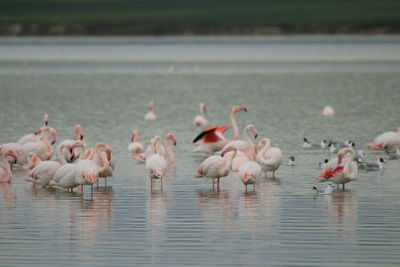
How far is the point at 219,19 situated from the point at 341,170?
5357 inches

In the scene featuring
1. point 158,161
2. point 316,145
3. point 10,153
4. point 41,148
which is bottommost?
point 158,161

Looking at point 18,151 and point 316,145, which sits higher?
point 316,145

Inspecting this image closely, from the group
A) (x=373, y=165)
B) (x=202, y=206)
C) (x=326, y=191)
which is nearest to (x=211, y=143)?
(x=373, y=165)

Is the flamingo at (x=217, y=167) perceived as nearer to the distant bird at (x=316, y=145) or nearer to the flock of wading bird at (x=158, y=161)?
the flock of wading bird at (x=158, y=161)

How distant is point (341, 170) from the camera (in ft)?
54.8

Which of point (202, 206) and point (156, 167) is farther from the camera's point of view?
point (156, 167)

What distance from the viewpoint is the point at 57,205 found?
15.5 meters

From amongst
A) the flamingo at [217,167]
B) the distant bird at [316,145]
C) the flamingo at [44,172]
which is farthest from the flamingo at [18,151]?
the distant bird at [316,145]

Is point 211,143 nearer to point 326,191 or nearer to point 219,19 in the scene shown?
point 326,191

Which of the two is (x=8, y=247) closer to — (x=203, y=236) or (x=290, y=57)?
(x=203, y=236)

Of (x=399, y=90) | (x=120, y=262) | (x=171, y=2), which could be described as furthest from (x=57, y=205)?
(x=171, y=2)

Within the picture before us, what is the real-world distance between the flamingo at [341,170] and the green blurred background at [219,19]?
117m

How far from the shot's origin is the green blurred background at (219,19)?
14012cm

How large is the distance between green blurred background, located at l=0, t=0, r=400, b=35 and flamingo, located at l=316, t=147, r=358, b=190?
383 feet
